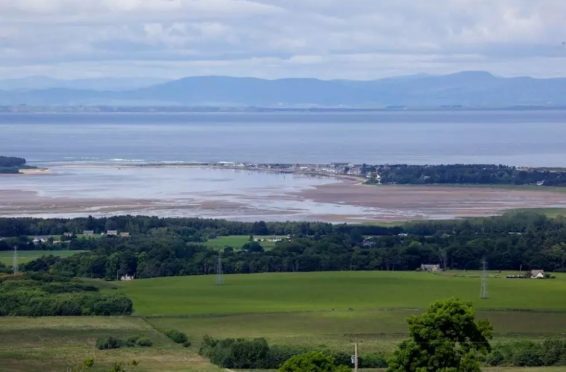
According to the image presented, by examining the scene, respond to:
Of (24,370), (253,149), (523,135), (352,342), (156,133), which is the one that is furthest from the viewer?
(156,133)

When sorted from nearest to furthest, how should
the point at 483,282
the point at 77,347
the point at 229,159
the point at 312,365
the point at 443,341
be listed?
the point at 312,365
the point at 443,341
the point at 77,347
the point at 483,282
the point at 229,159

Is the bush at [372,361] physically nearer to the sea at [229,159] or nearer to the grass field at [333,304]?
the grass field at [333,304]

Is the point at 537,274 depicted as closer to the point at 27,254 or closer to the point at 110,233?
the point at 27,254

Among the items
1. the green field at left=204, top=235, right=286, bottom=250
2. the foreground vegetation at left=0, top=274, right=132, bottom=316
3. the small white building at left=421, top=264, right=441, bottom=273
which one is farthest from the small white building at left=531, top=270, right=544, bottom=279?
the foreground vegetation at left=0, top=274, right=132, bottom=316

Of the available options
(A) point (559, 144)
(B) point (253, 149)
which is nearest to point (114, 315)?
(B) point (253, 149)

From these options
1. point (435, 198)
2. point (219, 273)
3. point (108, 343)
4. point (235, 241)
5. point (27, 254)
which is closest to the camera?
point (108, 343)

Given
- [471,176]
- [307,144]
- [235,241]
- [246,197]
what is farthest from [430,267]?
[307,144]

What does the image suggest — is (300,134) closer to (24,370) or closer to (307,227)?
(307,227)
